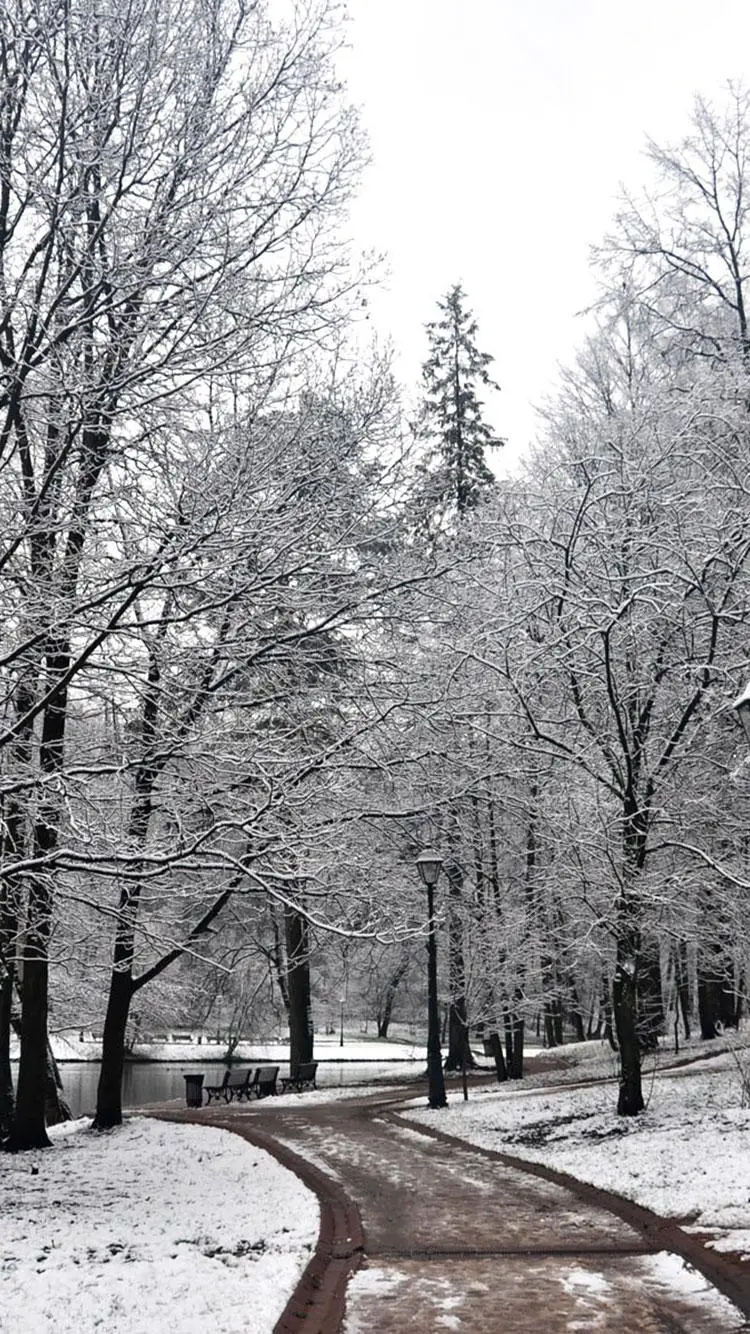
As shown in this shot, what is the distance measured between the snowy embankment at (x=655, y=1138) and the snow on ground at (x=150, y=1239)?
9.41ft

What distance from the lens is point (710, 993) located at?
27984mm

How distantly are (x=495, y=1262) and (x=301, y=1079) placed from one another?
19085 mm

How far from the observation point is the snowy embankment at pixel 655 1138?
8.40 metres

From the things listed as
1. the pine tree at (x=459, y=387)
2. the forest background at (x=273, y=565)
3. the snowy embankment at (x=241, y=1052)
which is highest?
the pine tree at (x=459, y=387)

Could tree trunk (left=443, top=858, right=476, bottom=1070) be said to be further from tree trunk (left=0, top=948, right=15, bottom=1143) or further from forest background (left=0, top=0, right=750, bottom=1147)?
tree trunk (left=0, top=948, right=15, bottom=1143)

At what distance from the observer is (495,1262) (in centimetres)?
720

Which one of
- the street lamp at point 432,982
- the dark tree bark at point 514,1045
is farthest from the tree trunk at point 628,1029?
the dark tree bark at point 514,1045

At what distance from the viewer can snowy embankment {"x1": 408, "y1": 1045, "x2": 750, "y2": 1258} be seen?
331 inches

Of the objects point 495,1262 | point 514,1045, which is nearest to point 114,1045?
point 495,1262

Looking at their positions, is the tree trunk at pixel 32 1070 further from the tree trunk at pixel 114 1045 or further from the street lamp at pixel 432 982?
the street lamp at pixel 432 982

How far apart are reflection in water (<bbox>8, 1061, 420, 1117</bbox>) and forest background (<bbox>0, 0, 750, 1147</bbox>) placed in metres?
12.7

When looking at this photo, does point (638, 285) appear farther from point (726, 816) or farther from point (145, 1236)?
point (145, 1236)

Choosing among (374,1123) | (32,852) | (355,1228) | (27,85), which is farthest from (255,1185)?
(27,85)

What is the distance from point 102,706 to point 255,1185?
4893mm
